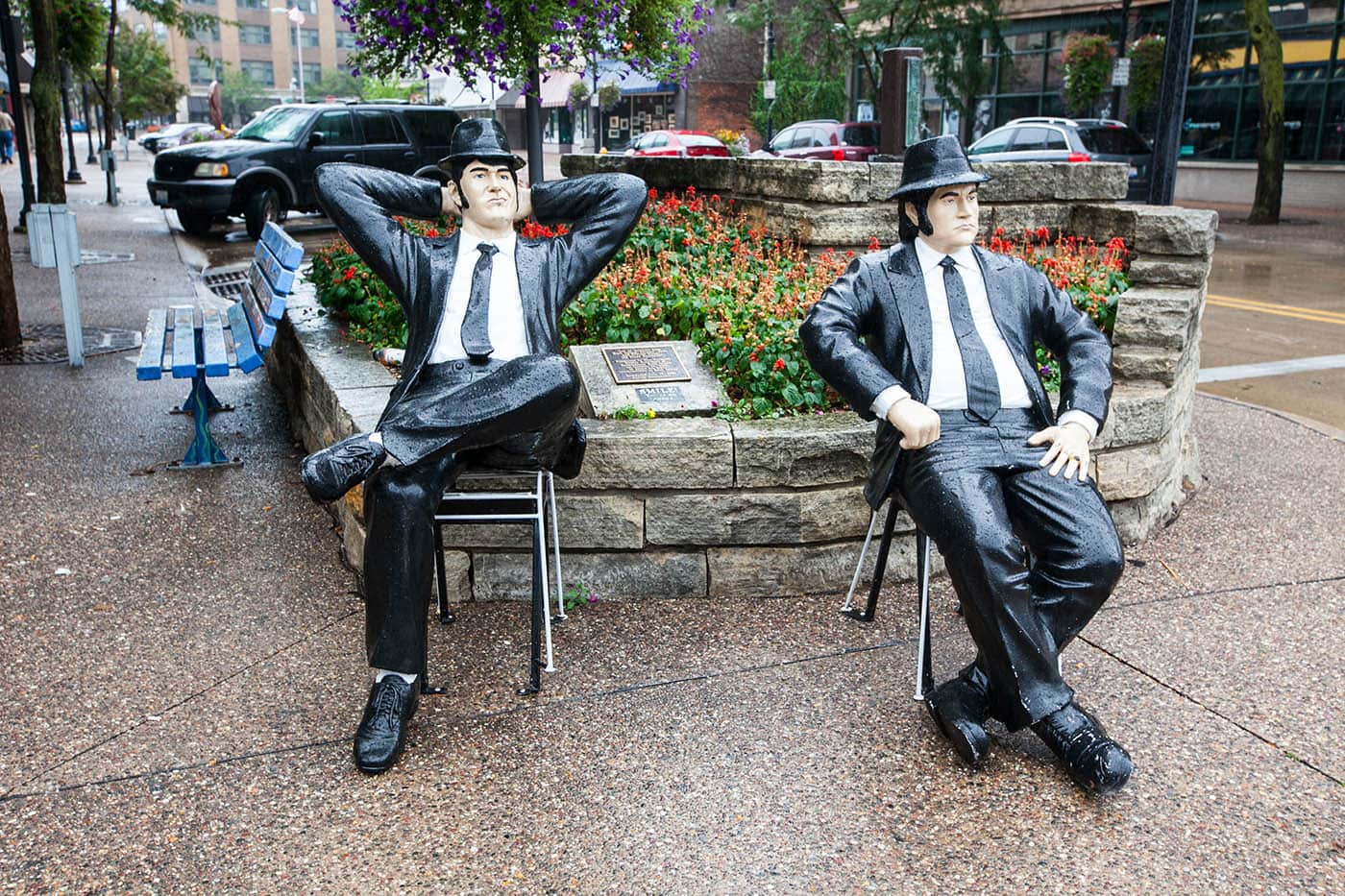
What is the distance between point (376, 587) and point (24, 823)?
101 cm

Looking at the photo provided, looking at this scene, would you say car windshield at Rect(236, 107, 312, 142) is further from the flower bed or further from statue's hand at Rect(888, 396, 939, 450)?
statue's hand at Rect(888, 396, 939, 450)

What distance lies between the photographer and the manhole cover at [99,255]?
1334cm

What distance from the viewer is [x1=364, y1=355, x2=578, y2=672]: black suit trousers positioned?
332cm

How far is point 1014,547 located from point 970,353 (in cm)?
64

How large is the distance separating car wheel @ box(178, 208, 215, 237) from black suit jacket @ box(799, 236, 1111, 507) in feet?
46.2

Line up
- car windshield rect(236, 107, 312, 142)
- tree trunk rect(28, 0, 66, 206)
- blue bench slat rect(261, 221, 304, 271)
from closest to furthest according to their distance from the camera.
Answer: blue bench slat rect(261, 221, 304, 271) → tree trunk rect(28, 0, 66, 206) → car windshield rect(236, 107, 312, 142)

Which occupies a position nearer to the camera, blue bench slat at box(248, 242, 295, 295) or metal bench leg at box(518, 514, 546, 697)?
metal bench leg at box(518, 514, 546, 697)

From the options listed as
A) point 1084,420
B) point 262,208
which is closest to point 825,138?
point 262,208

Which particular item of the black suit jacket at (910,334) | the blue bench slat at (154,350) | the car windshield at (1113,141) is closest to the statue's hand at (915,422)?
the black suit jacket at (910,334)

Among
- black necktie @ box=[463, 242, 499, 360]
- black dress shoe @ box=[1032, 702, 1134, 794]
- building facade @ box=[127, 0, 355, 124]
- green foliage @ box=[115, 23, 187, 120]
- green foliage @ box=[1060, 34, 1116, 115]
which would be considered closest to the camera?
black dress shoe @ box=[1032, 702, 1134, 794]

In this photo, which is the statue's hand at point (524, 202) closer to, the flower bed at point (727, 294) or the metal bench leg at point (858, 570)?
A: the flower bed at point (727, 294)

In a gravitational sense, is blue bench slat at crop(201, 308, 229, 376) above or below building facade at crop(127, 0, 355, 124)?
below

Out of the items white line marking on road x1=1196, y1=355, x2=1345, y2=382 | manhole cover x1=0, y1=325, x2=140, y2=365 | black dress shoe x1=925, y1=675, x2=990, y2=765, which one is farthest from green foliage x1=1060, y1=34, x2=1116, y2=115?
black dress shoe x1=925, y1=675, x2=990, y2=765

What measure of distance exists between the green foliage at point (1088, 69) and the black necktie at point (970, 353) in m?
23.8
